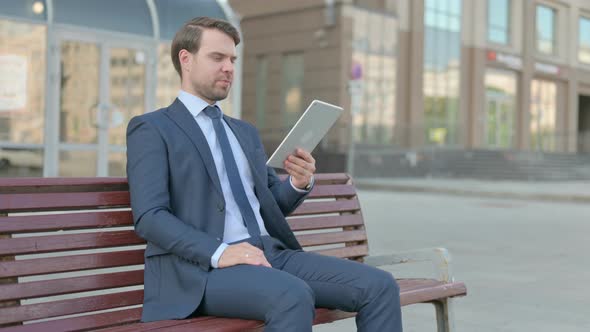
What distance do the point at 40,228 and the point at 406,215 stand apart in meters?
11.4

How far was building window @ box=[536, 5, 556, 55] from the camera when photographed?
42.4 m

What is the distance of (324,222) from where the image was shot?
169 inches

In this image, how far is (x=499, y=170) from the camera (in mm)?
32062

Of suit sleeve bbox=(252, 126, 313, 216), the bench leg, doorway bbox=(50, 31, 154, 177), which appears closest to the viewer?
suit sleeve bbox=(252, 126, 313, 216)

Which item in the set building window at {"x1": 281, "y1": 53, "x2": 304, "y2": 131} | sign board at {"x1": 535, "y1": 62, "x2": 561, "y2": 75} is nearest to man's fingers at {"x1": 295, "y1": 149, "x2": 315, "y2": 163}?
building window at {"x1": 281, "y1": 53, "x2": 304, "y2": 131}

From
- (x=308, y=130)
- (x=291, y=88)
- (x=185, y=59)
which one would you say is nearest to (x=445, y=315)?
(x=308, y=130)

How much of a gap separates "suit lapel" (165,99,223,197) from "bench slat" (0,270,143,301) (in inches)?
20.9

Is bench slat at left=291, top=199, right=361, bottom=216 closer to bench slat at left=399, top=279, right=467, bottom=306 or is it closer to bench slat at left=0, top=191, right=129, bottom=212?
bench slat at left=399, top=279, right=467, bottom=306

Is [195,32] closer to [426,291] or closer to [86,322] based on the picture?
[86,322]

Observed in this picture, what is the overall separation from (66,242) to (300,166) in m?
0.94

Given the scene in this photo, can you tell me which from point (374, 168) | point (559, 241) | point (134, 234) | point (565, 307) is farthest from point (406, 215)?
point (374, 168)

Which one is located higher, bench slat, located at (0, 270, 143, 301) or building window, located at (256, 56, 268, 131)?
building window, located at (256, 56, 268, 131)

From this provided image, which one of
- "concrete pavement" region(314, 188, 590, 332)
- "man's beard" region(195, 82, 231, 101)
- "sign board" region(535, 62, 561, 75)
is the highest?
"sign board" region(535, 62, 561, 75)

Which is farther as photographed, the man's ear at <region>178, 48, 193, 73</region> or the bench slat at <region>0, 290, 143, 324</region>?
the man's ear at <region>178, 48, 193, 73</region>
